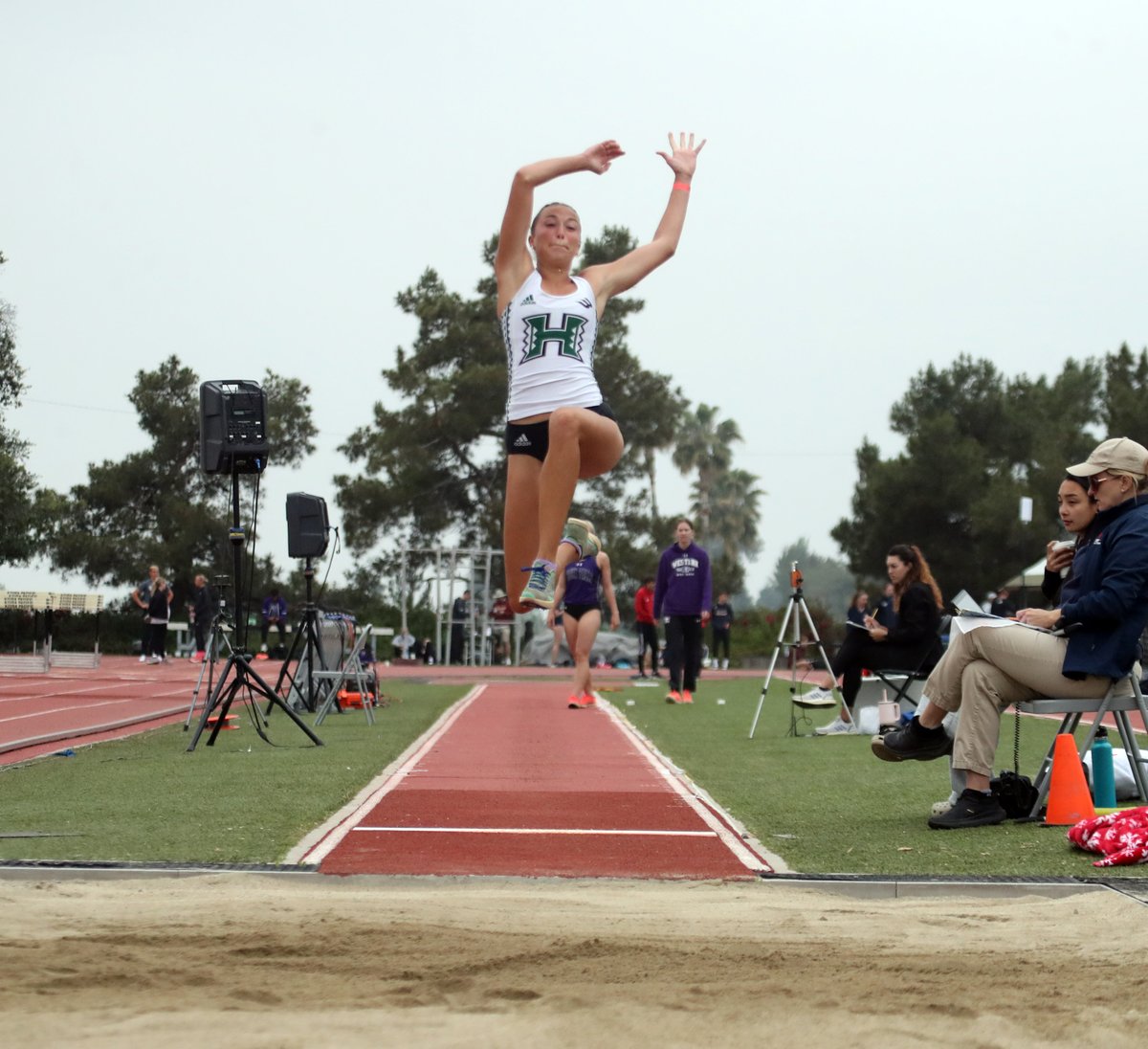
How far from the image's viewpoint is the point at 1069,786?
634cm

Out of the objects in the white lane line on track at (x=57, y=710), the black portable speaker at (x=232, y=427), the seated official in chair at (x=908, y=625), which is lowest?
the white lane line on track at (x=57, y=710)

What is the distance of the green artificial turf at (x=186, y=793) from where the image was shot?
5.54 metres

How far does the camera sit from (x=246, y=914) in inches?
160

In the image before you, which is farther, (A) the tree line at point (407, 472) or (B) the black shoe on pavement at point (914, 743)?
(A) the tree line at point (407, 472)

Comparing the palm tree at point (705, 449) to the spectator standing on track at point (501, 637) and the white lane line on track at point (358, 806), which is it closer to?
the spectator standing on track at point (501, 637)

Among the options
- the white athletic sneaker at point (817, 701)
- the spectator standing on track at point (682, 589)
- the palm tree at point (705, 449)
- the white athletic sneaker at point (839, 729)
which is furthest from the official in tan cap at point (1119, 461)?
the palm tree at point (705, 449)

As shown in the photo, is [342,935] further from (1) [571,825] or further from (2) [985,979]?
(1) [571,825]

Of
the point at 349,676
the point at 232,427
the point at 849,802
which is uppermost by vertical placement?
the point at 232,427

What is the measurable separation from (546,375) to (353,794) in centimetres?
282

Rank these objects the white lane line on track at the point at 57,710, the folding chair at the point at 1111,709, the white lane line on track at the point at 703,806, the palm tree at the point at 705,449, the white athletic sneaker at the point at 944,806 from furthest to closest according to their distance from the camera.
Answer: the palm tree at the point at 705,449
the white lane line on track at the point at 57,710
the white athletic sneaker at the point at 944,806
the folding chair at the point at 1111,709
the white lane line on track at the point at 703,806

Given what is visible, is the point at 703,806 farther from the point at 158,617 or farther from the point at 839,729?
the point at 158,617

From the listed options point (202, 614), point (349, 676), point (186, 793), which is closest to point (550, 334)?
point (186, 793)

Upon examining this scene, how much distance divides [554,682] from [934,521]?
2738 centimetres

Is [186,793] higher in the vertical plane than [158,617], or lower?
lower
